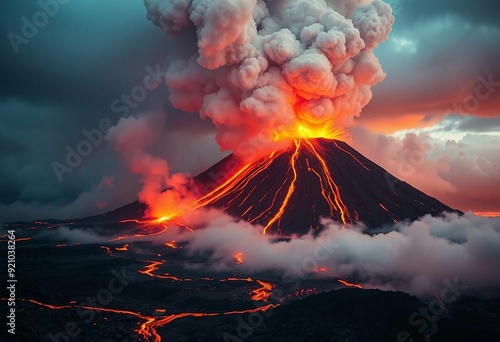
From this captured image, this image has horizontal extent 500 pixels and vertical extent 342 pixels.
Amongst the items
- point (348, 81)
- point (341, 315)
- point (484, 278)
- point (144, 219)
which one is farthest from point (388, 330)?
point (144, 219)

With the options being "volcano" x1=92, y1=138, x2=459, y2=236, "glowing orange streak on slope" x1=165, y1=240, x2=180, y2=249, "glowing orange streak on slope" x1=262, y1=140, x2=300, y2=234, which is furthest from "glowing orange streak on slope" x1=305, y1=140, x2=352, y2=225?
"glowing orange streak on slope" x1=165, y1=240, x2=180, y2=249

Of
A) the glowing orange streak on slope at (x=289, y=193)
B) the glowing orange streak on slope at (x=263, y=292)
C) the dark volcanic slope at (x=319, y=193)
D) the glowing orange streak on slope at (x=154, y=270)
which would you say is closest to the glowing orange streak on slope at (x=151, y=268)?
the glowing orange streak on slope at (x=154, y=270)

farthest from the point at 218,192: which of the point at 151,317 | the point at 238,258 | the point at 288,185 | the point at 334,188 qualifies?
the point at 151,317

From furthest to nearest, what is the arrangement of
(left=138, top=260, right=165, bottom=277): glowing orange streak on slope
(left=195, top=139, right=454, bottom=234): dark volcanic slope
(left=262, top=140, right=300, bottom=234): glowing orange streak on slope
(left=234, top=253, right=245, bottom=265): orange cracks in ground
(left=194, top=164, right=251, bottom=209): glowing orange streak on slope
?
(left=194, top=164, right=251, bottom=209): glowing orange streak on slope
(left=195, top=139, right=454, bottom=234): dark volcanic slope
(left=262, top=140, right=300, bottom=234): glowing orange streak on slope
(left=234, top=253, right=245, bottom=265): orange cracks in ground
(left=138, top=260, right=165, bottom=277): glowing orange streak on slope

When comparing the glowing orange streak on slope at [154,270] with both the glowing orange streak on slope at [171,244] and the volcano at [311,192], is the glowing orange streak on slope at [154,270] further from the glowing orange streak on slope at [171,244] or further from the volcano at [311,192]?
the volcano at [311,192]

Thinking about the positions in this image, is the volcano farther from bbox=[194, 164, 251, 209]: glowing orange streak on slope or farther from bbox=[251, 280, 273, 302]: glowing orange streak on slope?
bbox=[251, 280, 273, 302]: glowing orange streak on slope

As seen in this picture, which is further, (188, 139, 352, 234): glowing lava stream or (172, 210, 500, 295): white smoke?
(188, 139, 352, 234): glowing lava stream

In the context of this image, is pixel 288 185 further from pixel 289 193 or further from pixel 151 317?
pixel 151 317
